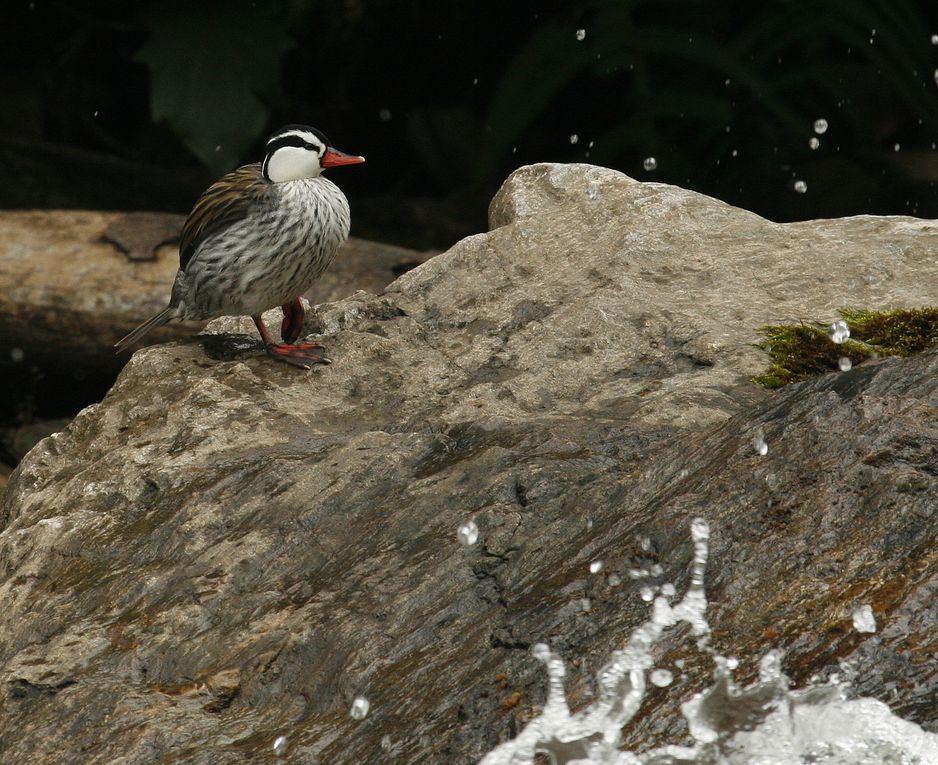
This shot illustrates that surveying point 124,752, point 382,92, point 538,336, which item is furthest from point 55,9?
point 124,752

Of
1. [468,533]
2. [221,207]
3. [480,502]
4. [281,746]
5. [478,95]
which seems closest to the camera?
[281,746]

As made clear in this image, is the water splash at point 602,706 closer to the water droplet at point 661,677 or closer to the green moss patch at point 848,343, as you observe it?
the water droplet at point 661,677

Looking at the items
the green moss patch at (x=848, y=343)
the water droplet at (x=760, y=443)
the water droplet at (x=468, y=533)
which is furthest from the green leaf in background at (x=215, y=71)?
the water droplet at (x=760, y=443)

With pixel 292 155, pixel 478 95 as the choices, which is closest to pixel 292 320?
pixel 292 155

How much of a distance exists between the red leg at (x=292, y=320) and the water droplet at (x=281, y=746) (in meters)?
2.15

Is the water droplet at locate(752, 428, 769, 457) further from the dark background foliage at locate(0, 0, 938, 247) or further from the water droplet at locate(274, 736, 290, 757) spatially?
the dark background foliage at locate(0, 0, 938, 247)

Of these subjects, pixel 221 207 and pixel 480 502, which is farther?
pixel 221 207

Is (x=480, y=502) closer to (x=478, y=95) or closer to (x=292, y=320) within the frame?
(x=292, y=320)

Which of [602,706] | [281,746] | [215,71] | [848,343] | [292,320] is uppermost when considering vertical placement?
[215,71]

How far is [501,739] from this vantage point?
2.36 metres

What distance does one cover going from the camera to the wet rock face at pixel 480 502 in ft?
8.15

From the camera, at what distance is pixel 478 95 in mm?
10352

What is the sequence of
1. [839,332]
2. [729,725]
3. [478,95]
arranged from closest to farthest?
[729,725] → [839,332] → [478,95]

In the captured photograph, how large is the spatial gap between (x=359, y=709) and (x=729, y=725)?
794 mm
